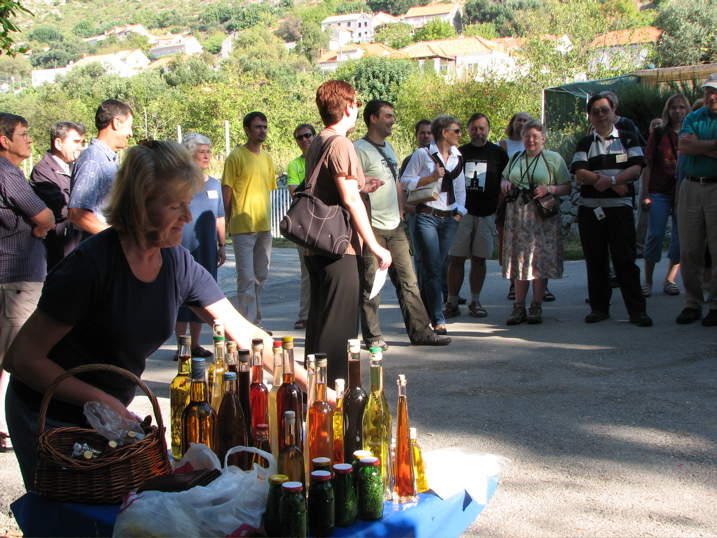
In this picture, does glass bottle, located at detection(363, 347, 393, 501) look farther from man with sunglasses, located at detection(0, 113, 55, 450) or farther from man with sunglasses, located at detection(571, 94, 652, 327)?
man with sunglasses, located at detection(571, 94, 652, 327)

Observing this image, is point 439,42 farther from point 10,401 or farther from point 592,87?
point 10,401

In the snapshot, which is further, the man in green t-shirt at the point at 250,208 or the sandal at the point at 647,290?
the sandal at the point at 647,290

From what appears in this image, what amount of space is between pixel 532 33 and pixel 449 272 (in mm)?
39735

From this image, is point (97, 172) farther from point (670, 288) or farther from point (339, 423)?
point (670, 288)

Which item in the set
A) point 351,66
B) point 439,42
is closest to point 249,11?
point 439,42

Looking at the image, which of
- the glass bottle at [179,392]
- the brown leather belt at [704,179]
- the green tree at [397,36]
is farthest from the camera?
the green tree at [397,36]

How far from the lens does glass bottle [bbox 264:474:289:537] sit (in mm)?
2043

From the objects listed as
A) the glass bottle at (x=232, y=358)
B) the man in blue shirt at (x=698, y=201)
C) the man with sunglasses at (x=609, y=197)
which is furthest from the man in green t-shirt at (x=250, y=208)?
the glass bottle at (x=232, y=358)

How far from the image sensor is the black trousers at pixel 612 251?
288 inches

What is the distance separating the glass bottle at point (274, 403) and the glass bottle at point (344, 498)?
335 millimetres

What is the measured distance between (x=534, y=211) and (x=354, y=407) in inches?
216

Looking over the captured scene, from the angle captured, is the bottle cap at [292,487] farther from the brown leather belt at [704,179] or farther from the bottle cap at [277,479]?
the brown leather belt at [704,179]

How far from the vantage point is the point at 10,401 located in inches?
104

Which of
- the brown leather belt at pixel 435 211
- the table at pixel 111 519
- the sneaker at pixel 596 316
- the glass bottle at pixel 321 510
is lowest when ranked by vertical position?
the sneaker at pixel 596 316
